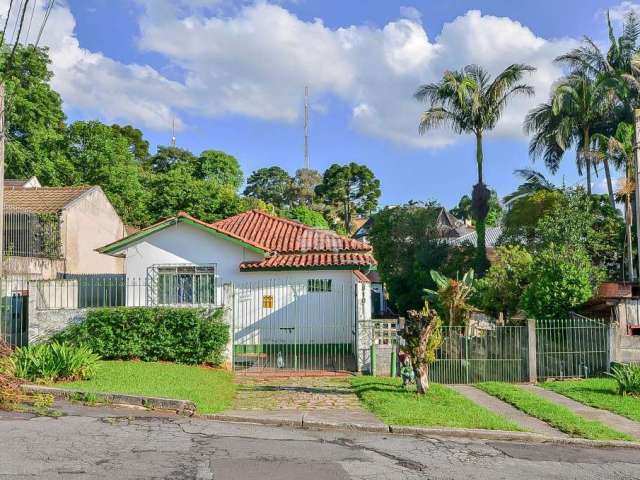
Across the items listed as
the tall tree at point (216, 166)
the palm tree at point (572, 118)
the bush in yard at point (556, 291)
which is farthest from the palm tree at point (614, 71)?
the tall tree at point (216, 166)

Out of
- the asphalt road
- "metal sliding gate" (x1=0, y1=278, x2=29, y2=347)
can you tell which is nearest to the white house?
"metal sliding gate" (x1=0, y1=278, x2=29, y2=347)

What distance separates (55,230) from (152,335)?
1279 cm

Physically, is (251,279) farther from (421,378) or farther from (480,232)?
(480,232)

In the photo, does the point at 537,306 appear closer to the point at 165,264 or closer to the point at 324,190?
the point at 165,264

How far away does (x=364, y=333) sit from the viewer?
15.2 metres

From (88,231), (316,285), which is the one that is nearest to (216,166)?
(88,231)

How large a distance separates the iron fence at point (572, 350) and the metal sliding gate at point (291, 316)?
525 cm

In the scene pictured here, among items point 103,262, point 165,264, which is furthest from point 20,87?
point 165,264

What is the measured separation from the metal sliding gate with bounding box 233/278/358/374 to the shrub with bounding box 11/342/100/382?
617 cm

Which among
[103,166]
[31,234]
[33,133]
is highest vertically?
[33,133]

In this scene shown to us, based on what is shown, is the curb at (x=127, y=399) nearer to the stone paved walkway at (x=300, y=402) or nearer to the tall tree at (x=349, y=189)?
the stone paved walkway at (x=300, y=402)

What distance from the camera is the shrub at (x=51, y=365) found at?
39.5 feet

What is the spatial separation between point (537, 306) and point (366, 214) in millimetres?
43121

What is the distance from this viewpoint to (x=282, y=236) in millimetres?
21391
